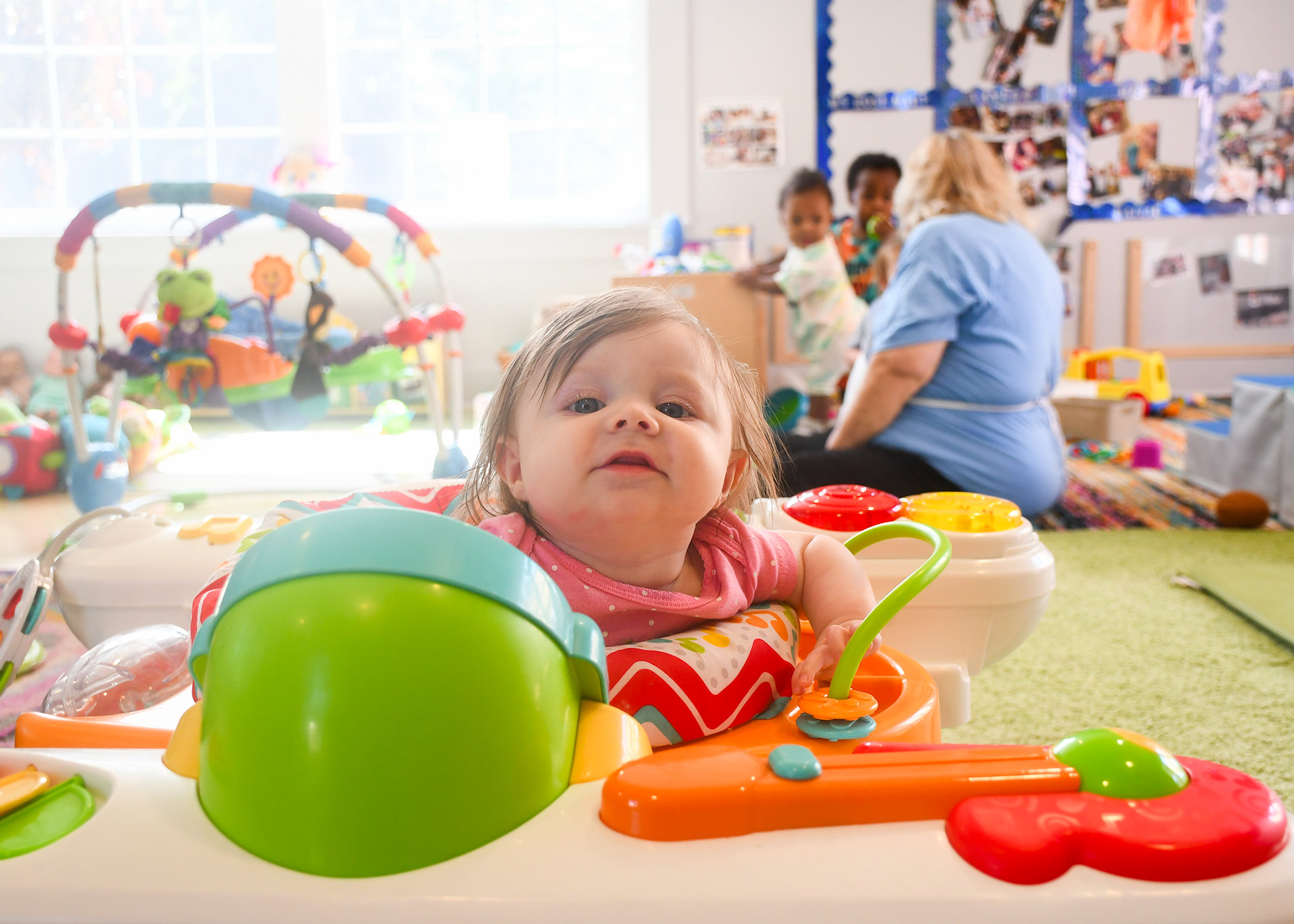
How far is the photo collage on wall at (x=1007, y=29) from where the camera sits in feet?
11.3

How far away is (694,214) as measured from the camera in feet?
11.9

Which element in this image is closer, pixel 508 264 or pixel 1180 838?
pixel 1180 838

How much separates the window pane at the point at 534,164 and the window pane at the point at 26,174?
1761 millimetres

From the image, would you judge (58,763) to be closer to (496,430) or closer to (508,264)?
(496,430)

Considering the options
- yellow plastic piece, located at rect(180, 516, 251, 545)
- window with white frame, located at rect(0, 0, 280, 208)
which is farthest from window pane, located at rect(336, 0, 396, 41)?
yellow plastic piece, located at rect(180, 516, 251, 545)

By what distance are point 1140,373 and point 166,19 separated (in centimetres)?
376

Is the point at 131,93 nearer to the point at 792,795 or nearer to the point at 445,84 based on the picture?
the point at 445,84

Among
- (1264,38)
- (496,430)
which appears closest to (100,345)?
(496,430)

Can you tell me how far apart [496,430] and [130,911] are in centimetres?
40

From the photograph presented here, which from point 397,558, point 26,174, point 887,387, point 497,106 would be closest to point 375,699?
point 397,558

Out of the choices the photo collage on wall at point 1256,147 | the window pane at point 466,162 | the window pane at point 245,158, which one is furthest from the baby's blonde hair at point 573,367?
the photo collage on wall at point 1256,147

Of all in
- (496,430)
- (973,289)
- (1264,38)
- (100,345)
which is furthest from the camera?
(1264,38)

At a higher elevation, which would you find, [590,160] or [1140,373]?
[590,160]

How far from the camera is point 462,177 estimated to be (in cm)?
376
